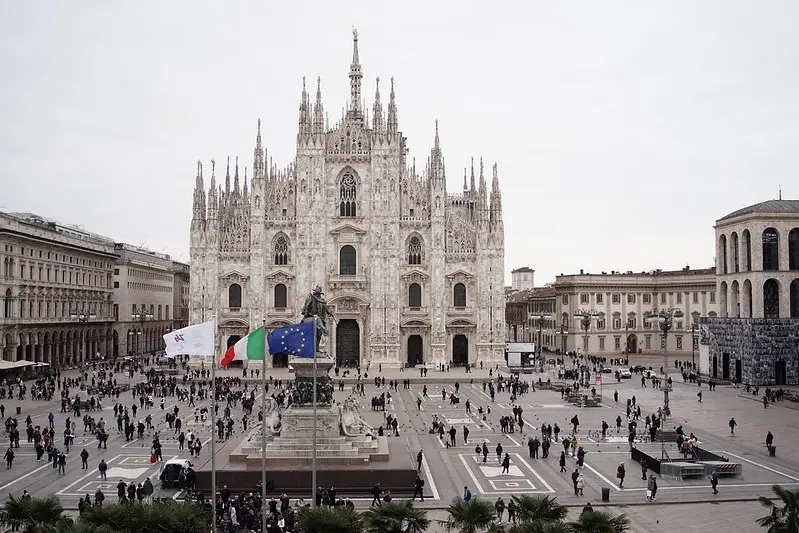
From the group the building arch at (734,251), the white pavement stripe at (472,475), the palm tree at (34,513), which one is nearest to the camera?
the palm tree at (34,513)

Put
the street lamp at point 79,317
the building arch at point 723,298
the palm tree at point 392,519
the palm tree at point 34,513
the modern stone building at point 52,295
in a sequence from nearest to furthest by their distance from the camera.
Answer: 1. the palm tree at point 34,513
2. the palm tree at point 392,519
3. the modern stone building at point 52,295
4. the building arch at point 723,298
5. the street lamp at point 79,317

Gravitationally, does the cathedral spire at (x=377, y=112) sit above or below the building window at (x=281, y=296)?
above

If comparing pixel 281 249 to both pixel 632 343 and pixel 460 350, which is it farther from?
pixel 632 343

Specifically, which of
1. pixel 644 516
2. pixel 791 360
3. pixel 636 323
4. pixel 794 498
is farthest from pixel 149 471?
pixel 636 323

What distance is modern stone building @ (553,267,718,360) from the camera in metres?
94.9

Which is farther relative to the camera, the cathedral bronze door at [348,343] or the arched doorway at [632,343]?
the arched doorway at [632,343]

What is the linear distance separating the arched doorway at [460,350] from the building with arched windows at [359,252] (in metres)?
0.13

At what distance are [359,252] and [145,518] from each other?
57.4 m

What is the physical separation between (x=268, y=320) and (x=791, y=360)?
43081mm

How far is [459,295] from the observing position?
241 ft

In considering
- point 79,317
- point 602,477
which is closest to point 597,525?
point 602,477

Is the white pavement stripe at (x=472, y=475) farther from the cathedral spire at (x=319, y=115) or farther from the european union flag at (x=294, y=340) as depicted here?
the cathedral spire at (x=319, y=115)

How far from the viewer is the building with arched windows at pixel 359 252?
72312mm

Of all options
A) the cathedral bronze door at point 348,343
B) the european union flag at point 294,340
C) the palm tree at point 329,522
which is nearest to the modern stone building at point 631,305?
the cathedral bronze door at point 348,343
